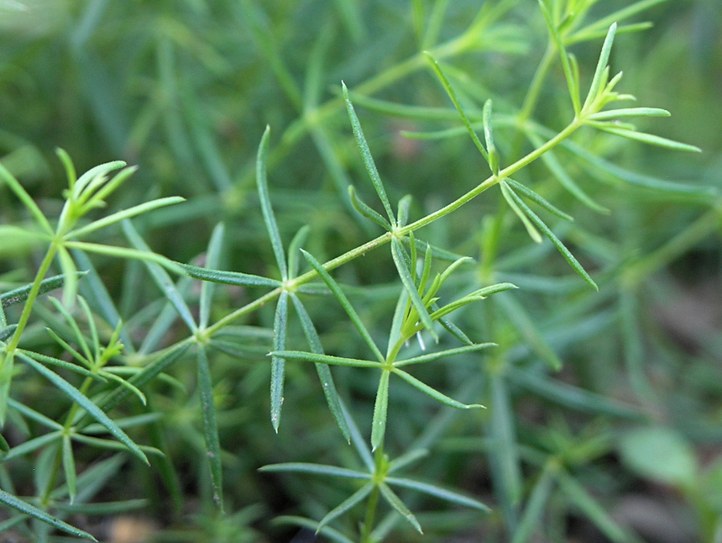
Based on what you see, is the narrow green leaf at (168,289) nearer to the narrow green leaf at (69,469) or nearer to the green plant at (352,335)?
the green plant at (352,335)

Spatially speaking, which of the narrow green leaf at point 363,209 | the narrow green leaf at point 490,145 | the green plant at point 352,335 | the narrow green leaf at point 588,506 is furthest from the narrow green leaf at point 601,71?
the narrow green leaf at point 588,506

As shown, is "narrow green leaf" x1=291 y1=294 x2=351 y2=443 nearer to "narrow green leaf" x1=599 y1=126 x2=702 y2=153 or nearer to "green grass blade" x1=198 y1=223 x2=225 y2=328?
"green grass blade" x1=198 y1=223 x2=225 y2=328

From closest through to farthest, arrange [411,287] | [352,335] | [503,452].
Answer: [411,287] → [503,452] → [352,335]

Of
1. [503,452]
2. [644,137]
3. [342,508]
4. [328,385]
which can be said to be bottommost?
[503,452]

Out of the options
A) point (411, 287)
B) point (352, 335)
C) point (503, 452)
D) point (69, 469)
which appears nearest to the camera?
point (411, 287)

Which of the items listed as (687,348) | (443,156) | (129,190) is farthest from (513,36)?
(687,348)

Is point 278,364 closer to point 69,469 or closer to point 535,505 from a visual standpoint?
point 69,469

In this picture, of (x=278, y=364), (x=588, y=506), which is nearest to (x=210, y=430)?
(x=278, y=364)
